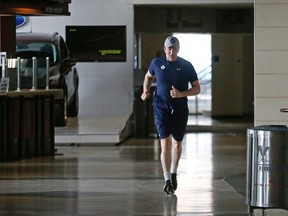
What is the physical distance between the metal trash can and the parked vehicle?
12.0m

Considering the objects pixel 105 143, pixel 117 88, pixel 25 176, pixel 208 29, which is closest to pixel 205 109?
pixel 208 29

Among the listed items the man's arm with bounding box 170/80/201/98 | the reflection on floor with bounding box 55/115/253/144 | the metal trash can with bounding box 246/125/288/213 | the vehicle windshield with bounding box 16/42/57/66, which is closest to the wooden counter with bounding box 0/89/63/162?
the reflection on floor with bounding box 55/115/253/144

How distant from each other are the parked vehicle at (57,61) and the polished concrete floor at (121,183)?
181cm

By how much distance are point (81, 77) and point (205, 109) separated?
13021mm

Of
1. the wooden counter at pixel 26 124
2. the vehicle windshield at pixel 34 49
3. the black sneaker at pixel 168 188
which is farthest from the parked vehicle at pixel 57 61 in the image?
the black sneaker at pixel 168 188

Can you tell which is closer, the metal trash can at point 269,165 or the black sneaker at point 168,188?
the metal trash can at point 269,165

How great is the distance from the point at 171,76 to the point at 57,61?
11.3 meters

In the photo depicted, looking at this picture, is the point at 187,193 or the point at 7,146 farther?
the point at 7,146

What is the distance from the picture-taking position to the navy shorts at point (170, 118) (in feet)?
43.2

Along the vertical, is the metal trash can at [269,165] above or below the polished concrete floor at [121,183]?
above

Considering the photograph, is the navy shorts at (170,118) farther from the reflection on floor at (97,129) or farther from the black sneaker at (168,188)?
the reflection on floor at (97,129)

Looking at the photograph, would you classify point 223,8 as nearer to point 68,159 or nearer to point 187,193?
point 68,159

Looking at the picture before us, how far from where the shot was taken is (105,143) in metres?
21.8

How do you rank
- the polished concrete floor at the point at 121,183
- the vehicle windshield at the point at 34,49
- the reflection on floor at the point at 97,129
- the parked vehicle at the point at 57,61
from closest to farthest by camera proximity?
the polished concrete floor at the point at 121,183
the reflection on floor at the point at 97,129
the parked vehicle at the point at 57,61
the vehicle windshield at the point at 34,49
